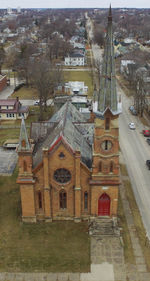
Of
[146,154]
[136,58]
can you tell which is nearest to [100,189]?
[146,154]

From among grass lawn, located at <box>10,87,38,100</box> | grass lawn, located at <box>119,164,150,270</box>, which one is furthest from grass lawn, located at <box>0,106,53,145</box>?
grass lawn, located at <box>119,164,150,270</box>

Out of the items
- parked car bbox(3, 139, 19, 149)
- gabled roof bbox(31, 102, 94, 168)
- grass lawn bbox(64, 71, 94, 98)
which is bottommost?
parked car bbox(3, 139, 19, 149)

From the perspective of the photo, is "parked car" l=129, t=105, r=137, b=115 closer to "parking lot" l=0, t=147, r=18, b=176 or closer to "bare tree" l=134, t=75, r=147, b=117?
"bare tree" l=134, t=75, r=147, b=117

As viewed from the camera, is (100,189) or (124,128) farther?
(124,128)

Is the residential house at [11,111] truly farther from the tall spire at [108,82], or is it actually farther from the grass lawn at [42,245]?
the tall spire at [108,82]

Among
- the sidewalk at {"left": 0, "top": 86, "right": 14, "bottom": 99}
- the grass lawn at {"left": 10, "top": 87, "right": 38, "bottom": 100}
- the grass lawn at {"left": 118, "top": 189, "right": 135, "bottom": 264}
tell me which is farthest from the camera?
the sidewalk at {"left": 0, "top": 86, "right": 14, "bottom": 99}

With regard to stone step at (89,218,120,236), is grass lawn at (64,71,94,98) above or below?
above

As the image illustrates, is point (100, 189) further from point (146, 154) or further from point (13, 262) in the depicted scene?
point (146, 154)

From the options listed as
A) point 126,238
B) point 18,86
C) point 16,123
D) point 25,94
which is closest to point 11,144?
point 16,123
